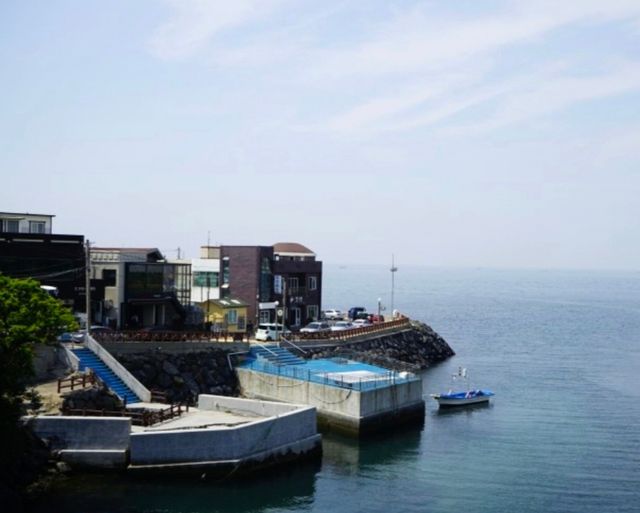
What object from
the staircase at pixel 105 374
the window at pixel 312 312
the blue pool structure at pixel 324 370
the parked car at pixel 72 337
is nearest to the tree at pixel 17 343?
the staircase at pixel 105 374

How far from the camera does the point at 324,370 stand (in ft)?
165

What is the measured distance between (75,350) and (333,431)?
1577 centimetres

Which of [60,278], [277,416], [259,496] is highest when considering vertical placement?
[60,278]

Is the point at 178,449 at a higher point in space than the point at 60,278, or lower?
lower

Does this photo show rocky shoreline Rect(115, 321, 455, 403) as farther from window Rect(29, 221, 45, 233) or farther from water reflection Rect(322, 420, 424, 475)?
window Rect(29, 221, 45, 233)

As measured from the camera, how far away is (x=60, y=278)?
53.7 metres

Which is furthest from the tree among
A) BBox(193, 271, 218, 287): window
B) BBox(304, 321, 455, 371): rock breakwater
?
BBox(193, 271, 218, 287): window

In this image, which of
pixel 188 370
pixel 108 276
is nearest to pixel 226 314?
pixel 108 276

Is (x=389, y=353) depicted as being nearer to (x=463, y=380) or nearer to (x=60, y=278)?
(x=463, y=380)

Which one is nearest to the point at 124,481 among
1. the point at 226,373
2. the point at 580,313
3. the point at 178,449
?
the point at 178,449

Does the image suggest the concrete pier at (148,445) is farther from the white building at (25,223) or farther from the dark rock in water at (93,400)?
the white building at (25,223)

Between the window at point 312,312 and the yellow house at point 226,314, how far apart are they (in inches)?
408

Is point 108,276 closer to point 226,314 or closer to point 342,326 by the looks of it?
point 226,314

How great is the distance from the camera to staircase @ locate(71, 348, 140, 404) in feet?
135
